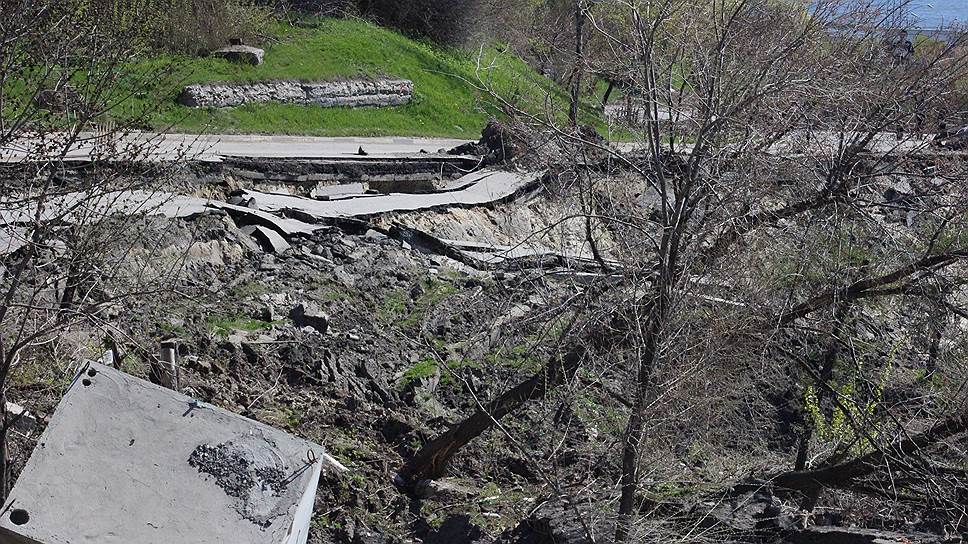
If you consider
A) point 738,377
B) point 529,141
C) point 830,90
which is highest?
point 830,90

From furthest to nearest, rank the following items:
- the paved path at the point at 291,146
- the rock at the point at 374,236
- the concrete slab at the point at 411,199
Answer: the paved path at the point at 291,146
the concrete slab at the point at 411,199
the rock at the point at 374,236

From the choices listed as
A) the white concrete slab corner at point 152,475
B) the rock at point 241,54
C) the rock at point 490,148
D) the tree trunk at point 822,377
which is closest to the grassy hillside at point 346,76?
the rock at point 241,54

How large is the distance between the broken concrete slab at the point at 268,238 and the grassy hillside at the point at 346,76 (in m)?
5.75

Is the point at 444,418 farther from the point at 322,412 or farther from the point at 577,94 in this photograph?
the point at 577,94

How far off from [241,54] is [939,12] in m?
16.6

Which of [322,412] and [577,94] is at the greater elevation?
[577,94]

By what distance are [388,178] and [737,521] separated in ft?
36.7

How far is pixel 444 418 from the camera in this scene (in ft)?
33.4

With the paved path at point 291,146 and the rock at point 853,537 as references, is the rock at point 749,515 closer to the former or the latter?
the rock at point 853,537

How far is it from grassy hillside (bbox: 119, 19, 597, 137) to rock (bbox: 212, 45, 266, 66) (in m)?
0.20

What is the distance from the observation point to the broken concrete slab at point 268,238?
13.0m

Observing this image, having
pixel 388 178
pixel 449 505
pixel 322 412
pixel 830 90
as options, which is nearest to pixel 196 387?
pixel 322 412

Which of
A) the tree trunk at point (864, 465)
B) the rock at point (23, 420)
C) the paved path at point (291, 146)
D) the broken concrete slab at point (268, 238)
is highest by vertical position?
the tree trunk at point (864, 465)

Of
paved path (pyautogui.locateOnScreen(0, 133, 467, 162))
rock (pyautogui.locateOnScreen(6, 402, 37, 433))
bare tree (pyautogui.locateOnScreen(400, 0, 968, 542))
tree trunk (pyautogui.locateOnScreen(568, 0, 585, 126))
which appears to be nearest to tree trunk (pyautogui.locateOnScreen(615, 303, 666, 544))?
bare tree (pyautogui.locateOnScreen(400, 0, 968, 542))
